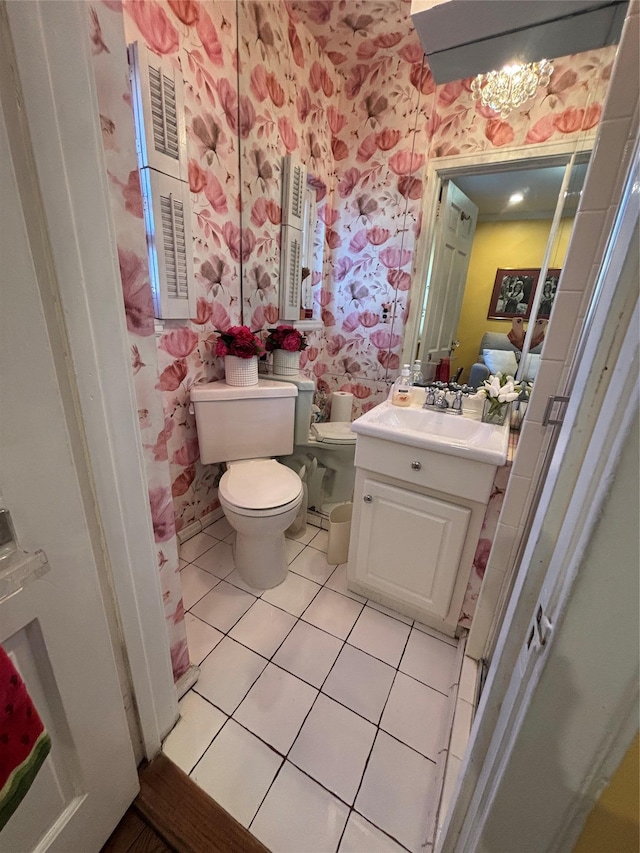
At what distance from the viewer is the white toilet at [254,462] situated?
4.70ft

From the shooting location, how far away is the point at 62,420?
0.57 metres

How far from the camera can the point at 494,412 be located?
4.61 ft

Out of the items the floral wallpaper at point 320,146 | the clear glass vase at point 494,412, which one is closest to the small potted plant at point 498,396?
the clear glass vase at point 494,412

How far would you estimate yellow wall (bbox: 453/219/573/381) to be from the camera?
1.34m

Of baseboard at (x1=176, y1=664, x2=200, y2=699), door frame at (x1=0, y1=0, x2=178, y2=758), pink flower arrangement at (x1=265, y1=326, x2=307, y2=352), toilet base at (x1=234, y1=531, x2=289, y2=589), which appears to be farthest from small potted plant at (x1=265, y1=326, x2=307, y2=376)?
baseboard at (x1=176, y1=664, x2=200, y2=699)

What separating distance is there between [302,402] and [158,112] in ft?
4.26

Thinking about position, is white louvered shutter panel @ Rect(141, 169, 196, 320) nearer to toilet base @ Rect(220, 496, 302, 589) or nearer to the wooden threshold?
toilet base @ Rect(220, 496, 302, 589)

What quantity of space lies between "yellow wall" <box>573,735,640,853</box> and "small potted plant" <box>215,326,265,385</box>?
165 cm

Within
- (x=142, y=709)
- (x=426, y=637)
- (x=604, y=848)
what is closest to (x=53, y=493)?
(x=142, y=709)

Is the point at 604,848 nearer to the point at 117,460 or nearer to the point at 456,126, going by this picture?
the point at 117,460

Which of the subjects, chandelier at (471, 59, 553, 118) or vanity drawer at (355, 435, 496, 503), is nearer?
vanity drawer at (355, 435, 496, 503)

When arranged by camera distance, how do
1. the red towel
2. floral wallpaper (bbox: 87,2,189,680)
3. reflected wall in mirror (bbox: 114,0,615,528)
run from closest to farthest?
the red towel < floral wallpaper (bbox: 87,2,189,680) < reflected wall in mirror (bbox: 114,0,615,528)

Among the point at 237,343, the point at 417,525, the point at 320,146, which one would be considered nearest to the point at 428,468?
the point at 417,525

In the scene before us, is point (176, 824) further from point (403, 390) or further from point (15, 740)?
point (403, 390)
